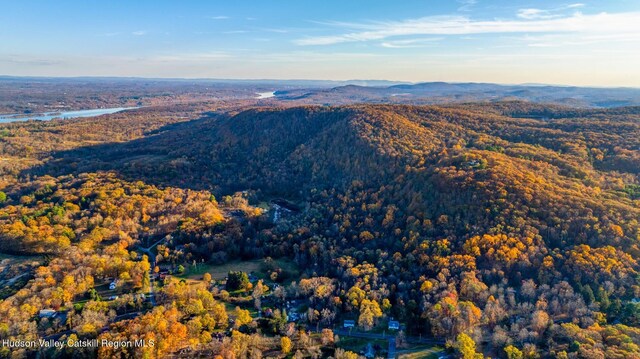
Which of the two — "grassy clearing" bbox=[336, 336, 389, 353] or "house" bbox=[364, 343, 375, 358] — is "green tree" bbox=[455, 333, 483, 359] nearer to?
"grassy clearing" bbox=[336, 336, 389, 353]

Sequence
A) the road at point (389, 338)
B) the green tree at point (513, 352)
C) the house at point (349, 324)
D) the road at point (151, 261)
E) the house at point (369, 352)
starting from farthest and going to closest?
1. the road at point (151, 261)
2. the house at point (349, 324)
3. the road at point (389, 338)
4. the house at point (369, 352)
5. the green tree at point (513, 352)

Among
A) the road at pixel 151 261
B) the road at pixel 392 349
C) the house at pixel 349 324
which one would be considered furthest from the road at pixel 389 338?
the road at pixel 151 261

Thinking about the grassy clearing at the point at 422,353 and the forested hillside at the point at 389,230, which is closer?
the grassy clearing at the point at 422,353

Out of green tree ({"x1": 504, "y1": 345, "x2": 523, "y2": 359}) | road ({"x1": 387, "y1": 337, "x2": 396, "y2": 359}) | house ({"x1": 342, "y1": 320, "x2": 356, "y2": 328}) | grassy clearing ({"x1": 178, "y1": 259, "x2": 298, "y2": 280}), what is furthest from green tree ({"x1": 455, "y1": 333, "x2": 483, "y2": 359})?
grassy clearing ({"x1": 178, "y1": 259, "x2": 298, "y2": 280})

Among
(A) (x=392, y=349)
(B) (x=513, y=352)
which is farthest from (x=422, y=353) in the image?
(B) (x=513, y=352)

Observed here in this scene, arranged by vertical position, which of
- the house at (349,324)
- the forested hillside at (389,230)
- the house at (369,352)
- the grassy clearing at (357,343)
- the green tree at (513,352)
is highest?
the forested hillside at (389,230)

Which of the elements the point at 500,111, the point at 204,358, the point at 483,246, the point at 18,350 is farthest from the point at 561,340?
the point at 500,111

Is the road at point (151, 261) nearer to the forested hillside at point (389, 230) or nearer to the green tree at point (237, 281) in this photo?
the forested hillside at point (389, 230)

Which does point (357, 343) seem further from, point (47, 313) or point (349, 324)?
point (47, 313)
